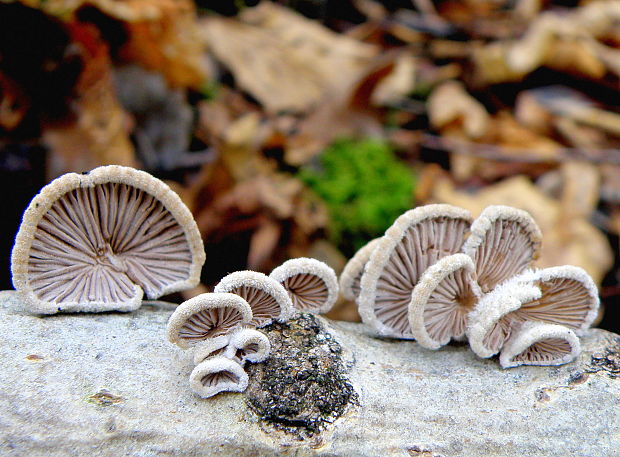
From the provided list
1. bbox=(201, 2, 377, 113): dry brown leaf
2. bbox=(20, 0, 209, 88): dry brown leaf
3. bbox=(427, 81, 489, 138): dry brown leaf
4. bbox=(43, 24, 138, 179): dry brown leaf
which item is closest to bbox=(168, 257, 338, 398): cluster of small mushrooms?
bbox=(43, 24, 138, 179): dry brown leaf

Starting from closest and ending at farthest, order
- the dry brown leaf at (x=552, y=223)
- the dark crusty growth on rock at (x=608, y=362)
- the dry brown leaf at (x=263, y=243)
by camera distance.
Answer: the dark crusty growth on rock at (x=608, y=362)
the dry brown leaf at (x=263, y=243)
the dry brown leaf at (x=552, y=223)

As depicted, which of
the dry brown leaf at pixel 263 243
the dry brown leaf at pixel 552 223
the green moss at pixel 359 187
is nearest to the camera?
the dry brown leaf at pixel 263 243

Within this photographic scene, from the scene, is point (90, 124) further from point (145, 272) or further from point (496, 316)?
point (496, 316)

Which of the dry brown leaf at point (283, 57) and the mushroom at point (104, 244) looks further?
the dry brown leaf at point (283, 57)

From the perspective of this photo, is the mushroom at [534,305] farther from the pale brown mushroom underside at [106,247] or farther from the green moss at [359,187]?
the green moss at [359,187]

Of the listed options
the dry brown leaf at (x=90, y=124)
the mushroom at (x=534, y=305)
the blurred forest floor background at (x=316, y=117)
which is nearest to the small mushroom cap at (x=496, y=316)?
Answer: the mushroom at (x=534, y=305)

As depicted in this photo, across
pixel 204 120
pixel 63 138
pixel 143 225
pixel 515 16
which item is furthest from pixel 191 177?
pixel 515 16

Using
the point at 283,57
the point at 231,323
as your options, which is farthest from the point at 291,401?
the point at 283,57

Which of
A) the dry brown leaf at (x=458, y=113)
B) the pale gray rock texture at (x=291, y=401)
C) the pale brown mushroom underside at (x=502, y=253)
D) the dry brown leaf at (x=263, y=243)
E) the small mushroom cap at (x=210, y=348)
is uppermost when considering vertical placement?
the dry brown leaf at (x=458, y=113)

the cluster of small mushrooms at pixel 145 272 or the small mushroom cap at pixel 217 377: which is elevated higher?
the cluster of small mushrooms at pixel 145 272
